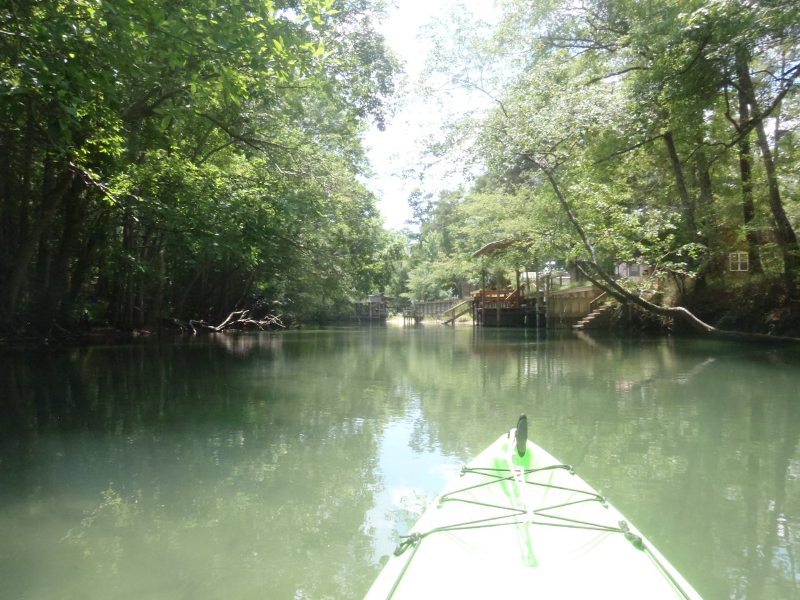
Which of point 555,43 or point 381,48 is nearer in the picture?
point 381,48

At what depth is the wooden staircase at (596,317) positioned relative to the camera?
27.5 m

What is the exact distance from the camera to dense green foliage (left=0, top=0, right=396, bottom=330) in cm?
668

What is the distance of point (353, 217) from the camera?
2525cm

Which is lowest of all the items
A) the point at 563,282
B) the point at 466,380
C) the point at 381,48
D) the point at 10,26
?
Result: the point at 466,380

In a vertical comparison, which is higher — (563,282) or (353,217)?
(353,217)

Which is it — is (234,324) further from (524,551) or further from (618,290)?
(524,551)

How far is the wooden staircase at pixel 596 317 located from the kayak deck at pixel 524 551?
25668mm

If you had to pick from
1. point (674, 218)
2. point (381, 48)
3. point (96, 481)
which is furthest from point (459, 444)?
point (674, 218)

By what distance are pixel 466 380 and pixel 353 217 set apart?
1555 centimetres

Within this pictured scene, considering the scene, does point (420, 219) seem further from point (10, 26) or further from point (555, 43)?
point (10, 26)

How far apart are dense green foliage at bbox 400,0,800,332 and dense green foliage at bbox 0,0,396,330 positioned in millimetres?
4147

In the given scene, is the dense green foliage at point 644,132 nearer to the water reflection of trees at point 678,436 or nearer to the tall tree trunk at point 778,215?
A: the tall tree trunk at point 778,215

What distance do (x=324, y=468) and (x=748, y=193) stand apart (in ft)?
59.8

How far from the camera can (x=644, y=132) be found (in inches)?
592
